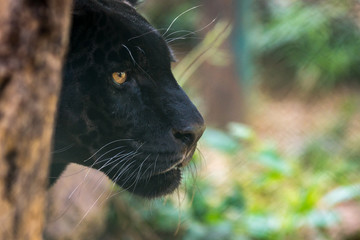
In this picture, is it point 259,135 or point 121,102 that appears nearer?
point 121,102

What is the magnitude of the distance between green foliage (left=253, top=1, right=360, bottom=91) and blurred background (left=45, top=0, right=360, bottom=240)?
10 mm

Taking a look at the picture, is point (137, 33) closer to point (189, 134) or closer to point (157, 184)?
point (189, 134)

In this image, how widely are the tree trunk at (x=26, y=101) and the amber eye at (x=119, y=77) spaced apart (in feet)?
1.55

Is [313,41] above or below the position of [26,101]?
below

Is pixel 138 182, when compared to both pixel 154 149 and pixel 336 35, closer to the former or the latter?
pixel 154 149

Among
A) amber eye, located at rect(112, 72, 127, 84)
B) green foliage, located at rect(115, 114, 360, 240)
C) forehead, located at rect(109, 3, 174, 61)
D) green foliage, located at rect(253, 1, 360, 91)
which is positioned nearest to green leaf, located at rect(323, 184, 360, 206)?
green foliage, located at rect(115, 114, 360, 240)

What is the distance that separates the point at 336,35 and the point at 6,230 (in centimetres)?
350

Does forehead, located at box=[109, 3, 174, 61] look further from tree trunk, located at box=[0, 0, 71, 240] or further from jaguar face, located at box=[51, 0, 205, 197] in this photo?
tree trunk, located at box=[0, 0, 71, 240]

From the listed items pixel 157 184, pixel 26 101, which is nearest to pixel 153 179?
pixel 157 184

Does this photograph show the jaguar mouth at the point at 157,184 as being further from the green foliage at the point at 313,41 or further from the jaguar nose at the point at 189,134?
the green foliage at the point at 313,41

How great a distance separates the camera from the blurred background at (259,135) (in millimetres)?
2496

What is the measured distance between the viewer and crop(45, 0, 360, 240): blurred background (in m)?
2.50

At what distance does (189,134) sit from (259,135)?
9.49ft

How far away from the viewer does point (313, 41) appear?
393cm
